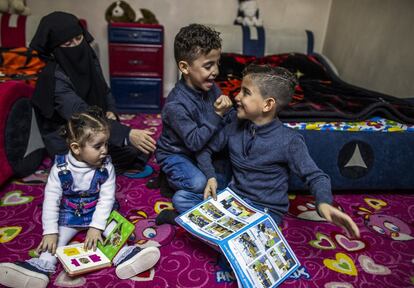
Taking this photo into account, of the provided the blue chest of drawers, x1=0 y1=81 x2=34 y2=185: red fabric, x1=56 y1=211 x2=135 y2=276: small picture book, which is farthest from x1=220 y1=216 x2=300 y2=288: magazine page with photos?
the blue chest of drawers

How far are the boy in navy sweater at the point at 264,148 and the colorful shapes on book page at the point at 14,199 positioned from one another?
2.60 feet

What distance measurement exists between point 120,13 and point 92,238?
2.44 metres

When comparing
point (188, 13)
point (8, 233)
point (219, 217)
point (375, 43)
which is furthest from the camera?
point (188, 13)

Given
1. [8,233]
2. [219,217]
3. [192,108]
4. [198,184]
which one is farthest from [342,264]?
[8,233]

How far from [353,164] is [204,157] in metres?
0.86

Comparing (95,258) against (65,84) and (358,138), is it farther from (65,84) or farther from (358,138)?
(358,138)

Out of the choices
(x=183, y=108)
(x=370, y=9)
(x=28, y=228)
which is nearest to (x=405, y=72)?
(x=370, y=9)

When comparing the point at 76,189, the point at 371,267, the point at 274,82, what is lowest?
the point at 371,267

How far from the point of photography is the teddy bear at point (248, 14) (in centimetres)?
317

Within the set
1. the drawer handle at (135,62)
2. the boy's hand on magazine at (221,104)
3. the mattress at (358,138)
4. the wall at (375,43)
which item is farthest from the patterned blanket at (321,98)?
the drawer handle at (135,62)

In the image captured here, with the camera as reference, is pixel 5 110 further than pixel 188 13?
No

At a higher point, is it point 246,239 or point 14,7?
point 14,7

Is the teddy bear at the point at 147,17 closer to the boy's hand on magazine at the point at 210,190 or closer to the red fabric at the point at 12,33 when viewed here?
the red fabric at the point at 12,33

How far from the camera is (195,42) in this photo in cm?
136
